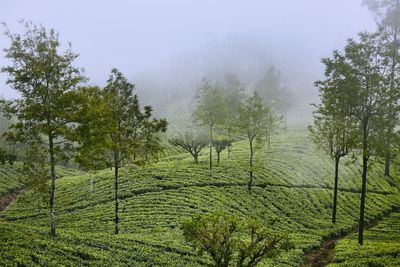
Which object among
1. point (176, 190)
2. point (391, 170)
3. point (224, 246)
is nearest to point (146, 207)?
point (176, 190)

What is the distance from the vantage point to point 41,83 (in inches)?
1065

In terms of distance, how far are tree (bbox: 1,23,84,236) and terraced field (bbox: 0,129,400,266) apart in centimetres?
630

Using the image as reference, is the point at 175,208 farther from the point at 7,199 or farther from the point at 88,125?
the point at 7,199

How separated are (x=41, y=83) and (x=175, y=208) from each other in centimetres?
2278

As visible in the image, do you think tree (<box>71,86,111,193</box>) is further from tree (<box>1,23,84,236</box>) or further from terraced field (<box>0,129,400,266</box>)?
terraced field (<box>0,129,400,266</box>)

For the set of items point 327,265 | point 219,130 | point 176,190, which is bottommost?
point 327,265

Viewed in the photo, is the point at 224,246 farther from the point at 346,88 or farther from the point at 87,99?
the point at 346,88

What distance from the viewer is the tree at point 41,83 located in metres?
26.4

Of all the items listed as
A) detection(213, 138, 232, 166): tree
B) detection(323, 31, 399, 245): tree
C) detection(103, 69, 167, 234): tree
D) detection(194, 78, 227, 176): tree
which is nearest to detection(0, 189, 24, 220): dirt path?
detection(103, 69, 167, 234): tree

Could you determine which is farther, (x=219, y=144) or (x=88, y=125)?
(x=219, y=144)

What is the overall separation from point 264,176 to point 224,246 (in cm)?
3806

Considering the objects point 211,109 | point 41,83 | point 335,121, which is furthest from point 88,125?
point 211,109

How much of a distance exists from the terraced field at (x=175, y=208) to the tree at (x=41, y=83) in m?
6.30

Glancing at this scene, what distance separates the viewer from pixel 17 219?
43688 mm
